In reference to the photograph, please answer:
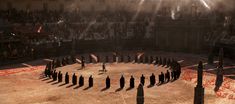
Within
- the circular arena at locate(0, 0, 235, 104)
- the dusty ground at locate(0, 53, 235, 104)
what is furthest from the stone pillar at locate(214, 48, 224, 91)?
the dusty ground at locate(0, 53, 235, 104)

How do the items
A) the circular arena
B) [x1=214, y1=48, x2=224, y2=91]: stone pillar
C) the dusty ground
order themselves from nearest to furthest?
the dusty ground → the circular arena → [x1=214, y1=48, x2=224, y2=91]: stone pillar

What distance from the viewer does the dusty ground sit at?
22.7 meters

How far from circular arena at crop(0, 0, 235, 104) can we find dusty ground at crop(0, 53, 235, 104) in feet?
0.23

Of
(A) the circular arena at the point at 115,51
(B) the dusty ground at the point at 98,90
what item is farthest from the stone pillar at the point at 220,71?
(B) the dusty ground at the point at 98,90

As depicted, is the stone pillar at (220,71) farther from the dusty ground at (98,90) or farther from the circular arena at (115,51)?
the dusty ground at (98,90)

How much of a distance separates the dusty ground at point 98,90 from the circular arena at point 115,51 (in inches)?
2.7

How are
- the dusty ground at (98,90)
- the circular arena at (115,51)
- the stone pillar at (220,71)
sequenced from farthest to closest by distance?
the stone pillar at (220,71), the circular arena at (115,51), the dusty ground at (98,90)

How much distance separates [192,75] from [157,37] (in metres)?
18.6

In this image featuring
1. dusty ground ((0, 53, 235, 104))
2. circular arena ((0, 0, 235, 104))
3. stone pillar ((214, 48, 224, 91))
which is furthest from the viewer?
stone pillar ((214, 48, 224, 91))

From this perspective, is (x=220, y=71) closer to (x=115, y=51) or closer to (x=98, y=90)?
(x=98, y=90)

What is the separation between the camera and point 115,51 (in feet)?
155

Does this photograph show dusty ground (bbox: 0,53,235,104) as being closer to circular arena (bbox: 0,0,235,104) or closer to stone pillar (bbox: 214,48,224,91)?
circular arena (bbox: 0,0,235,104)

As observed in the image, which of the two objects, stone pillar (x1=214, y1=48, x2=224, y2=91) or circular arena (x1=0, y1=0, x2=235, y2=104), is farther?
stone pillar (x1=214, y1=48, x2=224, y2=91)

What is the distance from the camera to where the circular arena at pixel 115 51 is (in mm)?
24750
